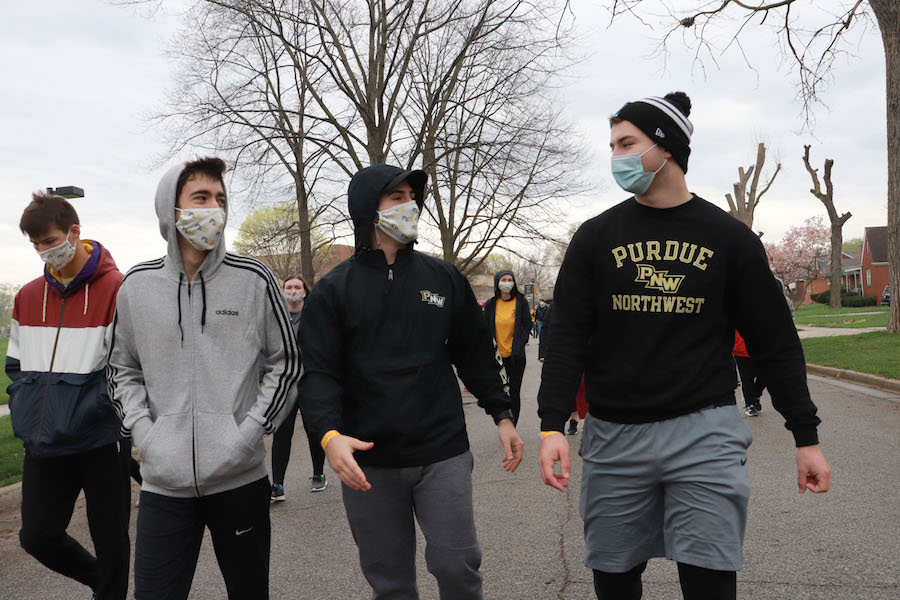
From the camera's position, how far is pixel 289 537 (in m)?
5.04

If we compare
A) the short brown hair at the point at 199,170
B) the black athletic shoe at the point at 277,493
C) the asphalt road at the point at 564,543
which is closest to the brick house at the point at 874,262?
the asphalt road at the point at 564,543

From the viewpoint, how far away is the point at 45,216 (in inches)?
136

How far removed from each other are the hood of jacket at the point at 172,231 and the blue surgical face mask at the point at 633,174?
4.84 ft

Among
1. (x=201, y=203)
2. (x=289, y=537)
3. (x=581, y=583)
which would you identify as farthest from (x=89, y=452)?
(x=581, y=583)

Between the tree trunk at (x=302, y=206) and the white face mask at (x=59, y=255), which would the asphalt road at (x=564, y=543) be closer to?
the white face mask at (x=59, y=255)

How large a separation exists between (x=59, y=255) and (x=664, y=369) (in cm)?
270

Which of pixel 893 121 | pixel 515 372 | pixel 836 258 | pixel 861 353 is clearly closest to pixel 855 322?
pixel 861 353

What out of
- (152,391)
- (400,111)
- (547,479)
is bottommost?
(547,479)

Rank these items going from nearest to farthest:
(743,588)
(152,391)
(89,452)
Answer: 1. (152,391)
2. (89,452)
3. (743,588)

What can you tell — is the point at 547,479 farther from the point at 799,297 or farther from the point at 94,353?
the point at 799,297

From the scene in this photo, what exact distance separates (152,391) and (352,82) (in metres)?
15.9

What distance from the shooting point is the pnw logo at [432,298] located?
272 centimetres

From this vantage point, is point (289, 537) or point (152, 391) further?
point (289, 537)

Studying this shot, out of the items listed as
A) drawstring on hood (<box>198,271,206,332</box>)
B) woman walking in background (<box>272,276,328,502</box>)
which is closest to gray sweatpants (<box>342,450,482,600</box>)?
drawstring on hood (<box>198,271,206,332</box>)
